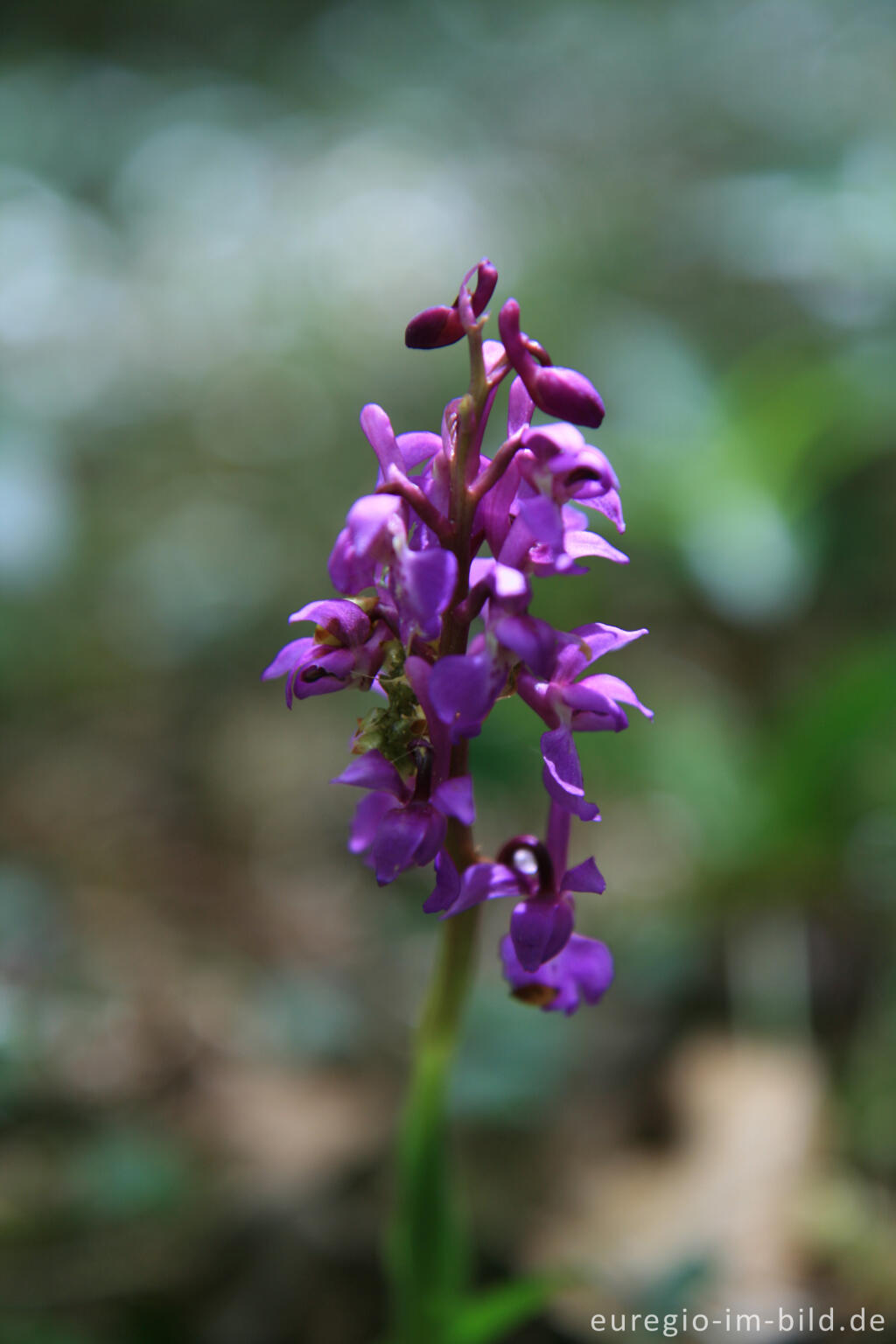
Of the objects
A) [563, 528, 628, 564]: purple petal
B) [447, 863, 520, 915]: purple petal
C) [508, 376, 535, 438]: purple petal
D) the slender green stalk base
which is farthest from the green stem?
[508, 376, 535, 438]: purple petal

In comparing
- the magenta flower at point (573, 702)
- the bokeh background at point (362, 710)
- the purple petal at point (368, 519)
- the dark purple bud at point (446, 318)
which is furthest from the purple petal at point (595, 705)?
the bokeh background at point (362, 710)

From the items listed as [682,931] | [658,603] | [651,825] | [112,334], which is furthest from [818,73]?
[682,931]

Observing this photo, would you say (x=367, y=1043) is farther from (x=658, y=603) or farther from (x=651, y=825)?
(x=658, y=603)

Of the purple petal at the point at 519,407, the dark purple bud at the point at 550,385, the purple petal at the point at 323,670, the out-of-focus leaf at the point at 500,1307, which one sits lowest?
the out-of-focus leaf at the point at 500,1307

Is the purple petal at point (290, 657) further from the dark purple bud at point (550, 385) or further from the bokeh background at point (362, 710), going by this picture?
the bokeh background at point (362, 710)

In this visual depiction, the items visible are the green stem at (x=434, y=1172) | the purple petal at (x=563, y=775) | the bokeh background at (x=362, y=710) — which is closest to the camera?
the purple petal at (x=563, y=775)

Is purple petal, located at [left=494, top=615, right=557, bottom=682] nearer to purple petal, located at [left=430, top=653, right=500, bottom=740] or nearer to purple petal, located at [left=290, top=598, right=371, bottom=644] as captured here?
purple petal, located at [left=430, top=653, right=500, bottom=740]
